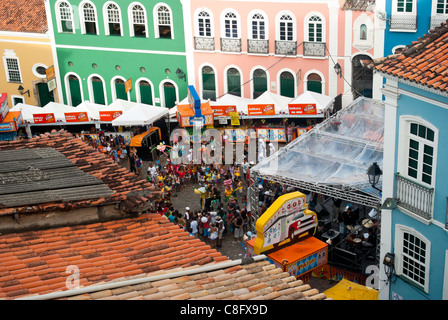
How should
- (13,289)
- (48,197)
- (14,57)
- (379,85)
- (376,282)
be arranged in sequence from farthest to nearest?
1. (14,57)
2. (379,85)
3. (376,282)
4. (48,197)
5. (13,289)

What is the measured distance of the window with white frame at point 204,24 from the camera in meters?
32.6

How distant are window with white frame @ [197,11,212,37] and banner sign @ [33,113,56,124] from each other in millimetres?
8474

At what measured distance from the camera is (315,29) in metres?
31.1

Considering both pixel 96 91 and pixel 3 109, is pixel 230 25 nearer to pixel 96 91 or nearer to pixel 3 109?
pixel 96 91

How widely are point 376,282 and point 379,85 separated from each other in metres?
13.9

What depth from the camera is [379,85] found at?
2936cm

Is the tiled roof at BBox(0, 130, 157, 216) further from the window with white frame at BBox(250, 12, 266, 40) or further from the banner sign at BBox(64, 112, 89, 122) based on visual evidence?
the window with white frame at BBox(250, 12, 266, 40)

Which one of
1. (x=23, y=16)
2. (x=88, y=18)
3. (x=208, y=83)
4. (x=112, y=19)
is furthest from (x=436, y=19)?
(x=23, y=16)

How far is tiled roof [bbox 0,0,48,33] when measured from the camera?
35594 millimetres

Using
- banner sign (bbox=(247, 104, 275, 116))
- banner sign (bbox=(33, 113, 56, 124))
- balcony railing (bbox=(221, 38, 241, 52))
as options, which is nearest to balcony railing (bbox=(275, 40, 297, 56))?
balcony railing (bbox=(221, 38, 241, 52))

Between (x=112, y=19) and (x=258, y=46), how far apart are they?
8076mm

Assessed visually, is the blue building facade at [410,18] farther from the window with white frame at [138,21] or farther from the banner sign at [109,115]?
the banner sign at [109,115]

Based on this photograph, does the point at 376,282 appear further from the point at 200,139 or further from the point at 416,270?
the point at 200,139

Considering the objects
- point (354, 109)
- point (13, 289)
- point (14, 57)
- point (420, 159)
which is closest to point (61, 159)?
point (13, 289)
